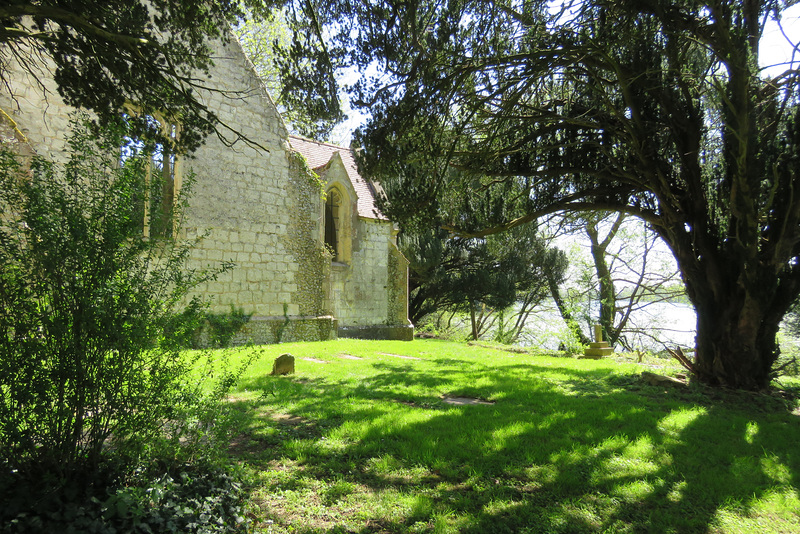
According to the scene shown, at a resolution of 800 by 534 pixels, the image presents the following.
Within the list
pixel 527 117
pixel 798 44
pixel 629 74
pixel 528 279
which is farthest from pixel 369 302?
pixel 798 44

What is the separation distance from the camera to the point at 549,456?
408cm

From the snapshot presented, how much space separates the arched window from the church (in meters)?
0.03

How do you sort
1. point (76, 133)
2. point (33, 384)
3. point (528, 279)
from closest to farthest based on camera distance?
1. point (33, 384)
2. point (76, 133)
3. point (528, 279)

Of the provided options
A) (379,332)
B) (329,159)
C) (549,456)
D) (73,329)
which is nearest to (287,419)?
(549,456)

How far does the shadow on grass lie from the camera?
314cm

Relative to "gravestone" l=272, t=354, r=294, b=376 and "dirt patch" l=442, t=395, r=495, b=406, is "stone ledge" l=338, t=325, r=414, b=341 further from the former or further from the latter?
"dirt patch" l=442, t=395, r=495, b=406

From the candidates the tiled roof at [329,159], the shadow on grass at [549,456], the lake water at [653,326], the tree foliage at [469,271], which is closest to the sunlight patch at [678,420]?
the shadow on grass at [549,456]

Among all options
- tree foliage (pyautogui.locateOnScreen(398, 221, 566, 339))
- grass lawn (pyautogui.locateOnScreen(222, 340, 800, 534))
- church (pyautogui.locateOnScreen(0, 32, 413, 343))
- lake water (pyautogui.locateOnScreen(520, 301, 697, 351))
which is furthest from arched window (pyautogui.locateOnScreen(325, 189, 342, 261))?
grass lawn (pyautogui.locateOnScreen(222, 340, 800, 534))

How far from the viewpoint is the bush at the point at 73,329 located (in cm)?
258

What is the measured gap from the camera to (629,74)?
6352 millimetres

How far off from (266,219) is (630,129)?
9.31 m

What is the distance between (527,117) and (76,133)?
19.9ft

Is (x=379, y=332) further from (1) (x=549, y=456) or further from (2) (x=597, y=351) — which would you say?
(1) (x=549, y=456)

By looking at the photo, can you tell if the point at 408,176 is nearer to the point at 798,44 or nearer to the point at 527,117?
the point at 527,117
